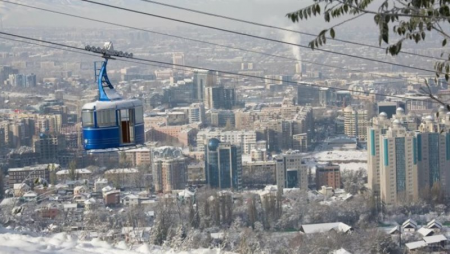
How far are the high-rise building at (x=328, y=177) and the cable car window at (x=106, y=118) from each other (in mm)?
11922

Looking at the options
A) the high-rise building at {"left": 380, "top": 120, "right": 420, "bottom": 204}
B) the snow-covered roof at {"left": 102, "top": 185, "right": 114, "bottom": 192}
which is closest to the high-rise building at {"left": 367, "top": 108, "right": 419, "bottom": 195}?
the high-rise building at {"left": 380, "top": 120, "right": 420, "bottom": 204}

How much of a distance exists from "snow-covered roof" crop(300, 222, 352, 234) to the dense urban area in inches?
1.7

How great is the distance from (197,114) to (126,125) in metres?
19.8

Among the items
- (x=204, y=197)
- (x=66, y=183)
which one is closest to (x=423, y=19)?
(x=204, y=197)

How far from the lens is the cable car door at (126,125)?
5449 millimetres

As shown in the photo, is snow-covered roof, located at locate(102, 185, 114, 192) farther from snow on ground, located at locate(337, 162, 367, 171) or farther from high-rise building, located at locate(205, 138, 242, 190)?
snow on ground, located at locate(337, 162, 367, 171)

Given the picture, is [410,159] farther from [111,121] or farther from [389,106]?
[111,121]

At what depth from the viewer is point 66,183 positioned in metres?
16.3

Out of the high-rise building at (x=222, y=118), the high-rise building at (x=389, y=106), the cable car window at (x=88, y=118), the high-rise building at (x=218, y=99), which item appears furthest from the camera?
the high-rise building at (x=218, y=99)

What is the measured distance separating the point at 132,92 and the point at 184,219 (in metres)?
10.5

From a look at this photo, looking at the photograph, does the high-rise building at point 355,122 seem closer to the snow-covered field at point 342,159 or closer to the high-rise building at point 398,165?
the snow-covered field at point 342,159

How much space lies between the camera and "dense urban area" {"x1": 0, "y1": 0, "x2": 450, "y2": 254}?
425 inches

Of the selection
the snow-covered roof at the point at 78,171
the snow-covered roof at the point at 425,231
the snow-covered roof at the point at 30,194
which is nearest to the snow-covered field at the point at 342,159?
the snow-covered roof at the point at 78,171

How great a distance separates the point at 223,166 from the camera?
18.5m
